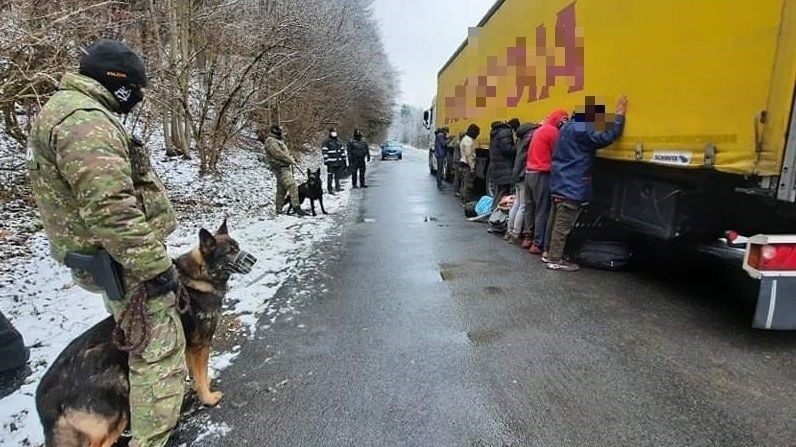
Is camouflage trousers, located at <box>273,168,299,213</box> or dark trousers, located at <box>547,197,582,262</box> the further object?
camouflage trousers, located at <box>273,168,299,213</box>

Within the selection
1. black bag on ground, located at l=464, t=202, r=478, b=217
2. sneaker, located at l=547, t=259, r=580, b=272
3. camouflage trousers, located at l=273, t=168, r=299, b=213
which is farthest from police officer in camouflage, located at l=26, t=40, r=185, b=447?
black bag on ground, located at l=464, t=202, r=478, b=217

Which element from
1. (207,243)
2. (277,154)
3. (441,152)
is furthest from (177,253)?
(441,152)

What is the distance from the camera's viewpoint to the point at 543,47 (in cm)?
616

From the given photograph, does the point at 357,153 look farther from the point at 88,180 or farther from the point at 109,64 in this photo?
the point at 88,180

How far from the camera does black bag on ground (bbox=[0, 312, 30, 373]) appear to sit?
A: 8.39 ft

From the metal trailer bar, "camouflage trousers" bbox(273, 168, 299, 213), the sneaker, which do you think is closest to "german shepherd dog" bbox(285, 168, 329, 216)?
"camouflage trousers" bbox(273, 168, 299, 213)

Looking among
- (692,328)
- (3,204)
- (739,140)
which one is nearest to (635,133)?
(739,140)

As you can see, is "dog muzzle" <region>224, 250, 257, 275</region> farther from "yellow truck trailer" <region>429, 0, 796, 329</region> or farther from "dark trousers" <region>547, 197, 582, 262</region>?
"dark trousers" <region>547, 197, 582, 262</region>

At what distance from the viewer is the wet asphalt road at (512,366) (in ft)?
8.07

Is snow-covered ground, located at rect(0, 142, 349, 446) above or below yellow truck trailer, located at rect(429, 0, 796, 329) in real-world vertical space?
below

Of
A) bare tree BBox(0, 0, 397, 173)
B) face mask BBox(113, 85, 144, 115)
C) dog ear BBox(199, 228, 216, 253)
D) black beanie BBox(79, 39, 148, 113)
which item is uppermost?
bare tree BBox(0, 0, 397, 173)

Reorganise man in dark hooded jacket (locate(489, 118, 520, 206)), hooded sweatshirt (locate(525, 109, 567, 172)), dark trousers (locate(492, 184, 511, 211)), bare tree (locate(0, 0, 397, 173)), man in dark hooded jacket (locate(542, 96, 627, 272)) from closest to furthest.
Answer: bare tree (locate(0, 0, 397, 173)) → man in dark hooded jacket (locate(542, 96, 627, 272)) → hooded sweatshirt (locate(525, 109, 567, 172)) → man in dark hooded jacket (locate(489, 118, 520, 206)) → dark trousers (locate(492, 184, 511, 211))

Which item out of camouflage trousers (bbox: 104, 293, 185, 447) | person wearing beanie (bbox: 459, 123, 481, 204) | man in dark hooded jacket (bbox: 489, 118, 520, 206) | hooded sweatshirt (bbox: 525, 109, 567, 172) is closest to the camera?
camouflage trousers (bbox: 104, 293, 185, 447)

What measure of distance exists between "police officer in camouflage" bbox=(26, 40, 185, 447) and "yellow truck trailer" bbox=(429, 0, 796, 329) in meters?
3.49
